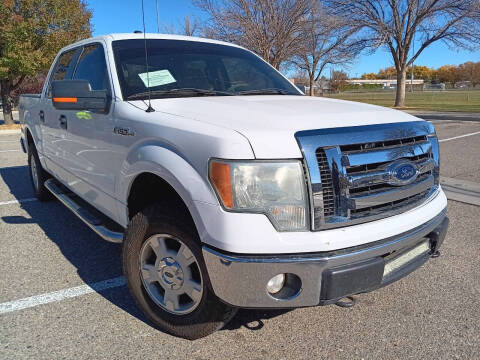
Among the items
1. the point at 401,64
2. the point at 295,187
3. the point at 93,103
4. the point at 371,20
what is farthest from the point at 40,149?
the point at 401,64

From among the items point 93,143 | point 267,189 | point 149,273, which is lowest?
point 149,273

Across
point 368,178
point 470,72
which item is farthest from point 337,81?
point 368,178

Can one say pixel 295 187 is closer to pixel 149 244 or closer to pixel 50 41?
pixel 149 244

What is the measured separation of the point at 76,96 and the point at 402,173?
7.04 ft

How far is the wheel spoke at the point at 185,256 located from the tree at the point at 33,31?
14336 millimetres

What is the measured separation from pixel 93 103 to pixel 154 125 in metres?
0.71

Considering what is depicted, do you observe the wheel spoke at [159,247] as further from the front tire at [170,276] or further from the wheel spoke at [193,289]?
the wheel spoke at [193,289]

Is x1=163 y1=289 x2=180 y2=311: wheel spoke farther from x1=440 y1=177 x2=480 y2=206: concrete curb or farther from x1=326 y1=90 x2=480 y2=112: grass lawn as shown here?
x1=326 y1=90 x2=480 y2=112: grass lawn

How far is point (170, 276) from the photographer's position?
234 cm

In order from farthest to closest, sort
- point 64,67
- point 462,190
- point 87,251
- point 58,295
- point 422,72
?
1. point 422,72
2. point 462,190
3. point 64,67
4. point 87,251
5. point 58,295

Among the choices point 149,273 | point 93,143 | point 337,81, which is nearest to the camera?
point 149,273

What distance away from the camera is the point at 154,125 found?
7.68 feet

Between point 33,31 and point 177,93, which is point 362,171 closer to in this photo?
point 177,93

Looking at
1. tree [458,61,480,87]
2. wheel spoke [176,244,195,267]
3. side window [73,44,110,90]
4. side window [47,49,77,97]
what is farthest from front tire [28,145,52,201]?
tree [458,61,480,87]
